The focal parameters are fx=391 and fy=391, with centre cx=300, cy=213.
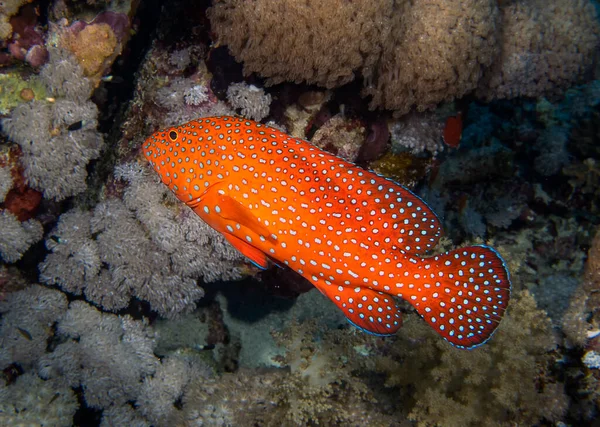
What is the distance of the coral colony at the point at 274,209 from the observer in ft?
12.2

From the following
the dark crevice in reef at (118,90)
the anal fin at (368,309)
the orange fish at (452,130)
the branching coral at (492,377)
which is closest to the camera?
the anal fin at (368,309)

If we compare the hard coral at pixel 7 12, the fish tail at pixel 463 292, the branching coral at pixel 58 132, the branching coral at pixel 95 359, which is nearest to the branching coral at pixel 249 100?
the branching coral at pixel 58 132

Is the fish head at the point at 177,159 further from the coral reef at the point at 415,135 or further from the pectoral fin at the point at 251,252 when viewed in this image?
the coral reef at the point at 415,135

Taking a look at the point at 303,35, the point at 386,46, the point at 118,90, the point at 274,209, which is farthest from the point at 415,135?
the point at 118,90

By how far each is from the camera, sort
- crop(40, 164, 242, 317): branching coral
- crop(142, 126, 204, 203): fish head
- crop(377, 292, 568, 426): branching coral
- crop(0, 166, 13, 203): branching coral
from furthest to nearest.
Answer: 1. crop(40, 164, 242, 317): branching coral
2. crop(0, 166, 13, 203): branching coral
3. crop(377, 292, 568, 426): branching coral
4. crop(142, 126, 204, 203): fish head

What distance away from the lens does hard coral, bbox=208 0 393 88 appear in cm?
453

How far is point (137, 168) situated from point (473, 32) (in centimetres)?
476

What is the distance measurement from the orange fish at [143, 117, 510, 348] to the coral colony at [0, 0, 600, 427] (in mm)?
21

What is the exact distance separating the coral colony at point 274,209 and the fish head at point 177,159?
0.02 metres

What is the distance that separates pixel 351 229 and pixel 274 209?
2.44 feet

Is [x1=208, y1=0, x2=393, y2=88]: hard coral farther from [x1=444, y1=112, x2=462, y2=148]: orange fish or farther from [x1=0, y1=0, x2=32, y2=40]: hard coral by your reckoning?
[x1=0, y1=0, x2=32, y2=40]: hard coral

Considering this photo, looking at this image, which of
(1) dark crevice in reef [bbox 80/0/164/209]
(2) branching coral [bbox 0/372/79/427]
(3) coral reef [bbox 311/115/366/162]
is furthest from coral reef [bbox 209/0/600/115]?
(2) branching coral [bbox 0/372/79/427]

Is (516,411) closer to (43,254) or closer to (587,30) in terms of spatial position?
(587,30)

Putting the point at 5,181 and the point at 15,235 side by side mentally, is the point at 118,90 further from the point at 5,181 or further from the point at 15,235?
the point at 15,235
